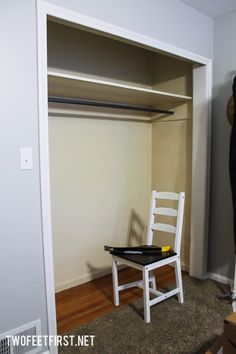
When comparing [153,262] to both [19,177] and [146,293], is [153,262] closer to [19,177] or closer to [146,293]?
[146,293]

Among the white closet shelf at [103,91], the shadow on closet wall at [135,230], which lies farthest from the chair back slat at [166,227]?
the white closet shelf at [103,91]

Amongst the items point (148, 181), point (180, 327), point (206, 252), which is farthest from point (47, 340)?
point (148, 181)

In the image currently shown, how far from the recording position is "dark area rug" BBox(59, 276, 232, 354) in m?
1.82

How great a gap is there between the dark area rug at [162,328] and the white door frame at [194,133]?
0.36 m

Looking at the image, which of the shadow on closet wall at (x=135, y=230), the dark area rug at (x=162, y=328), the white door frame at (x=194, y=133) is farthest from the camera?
the shadow on closet wall at (x=135, y=230)

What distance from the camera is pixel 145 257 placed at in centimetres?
222

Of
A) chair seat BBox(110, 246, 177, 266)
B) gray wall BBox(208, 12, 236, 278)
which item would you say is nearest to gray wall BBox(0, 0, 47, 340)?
chair seat BBox(110, 246, 177, 266)

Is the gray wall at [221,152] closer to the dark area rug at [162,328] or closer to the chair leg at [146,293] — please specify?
the dark area rug at [162,328]

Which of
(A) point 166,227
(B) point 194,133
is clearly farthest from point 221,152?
(A) point 166,227

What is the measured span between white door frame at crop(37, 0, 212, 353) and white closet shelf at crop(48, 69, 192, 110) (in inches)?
7.5

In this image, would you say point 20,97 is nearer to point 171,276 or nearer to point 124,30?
point 124,30

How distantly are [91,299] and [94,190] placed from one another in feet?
3.14

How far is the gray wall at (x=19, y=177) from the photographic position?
1.48 meters

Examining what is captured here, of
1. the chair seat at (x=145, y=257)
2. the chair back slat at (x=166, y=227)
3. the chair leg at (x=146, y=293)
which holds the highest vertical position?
the chair back slat at (x=166, y=227)
